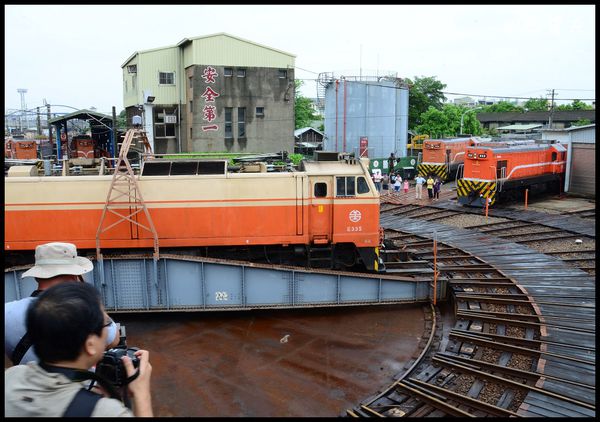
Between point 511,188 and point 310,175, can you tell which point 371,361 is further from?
point 511,188

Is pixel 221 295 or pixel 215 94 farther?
pixel 215 94

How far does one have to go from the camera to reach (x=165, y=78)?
3312cm

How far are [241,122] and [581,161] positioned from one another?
20866 millimetres

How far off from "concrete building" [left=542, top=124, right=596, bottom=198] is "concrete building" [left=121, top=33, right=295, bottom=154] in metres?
17.7

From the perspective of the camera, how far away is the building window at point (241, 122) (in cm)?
3334

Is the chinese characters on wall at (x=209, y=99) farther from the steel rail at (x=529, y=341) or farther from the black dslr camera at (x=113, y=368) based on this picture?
the black dslr camera at (x=113, y=368)

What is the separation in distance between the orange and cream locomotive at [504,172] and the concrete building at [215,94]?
14.3 m

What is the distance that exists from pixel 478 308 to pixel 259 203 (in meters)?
6.09

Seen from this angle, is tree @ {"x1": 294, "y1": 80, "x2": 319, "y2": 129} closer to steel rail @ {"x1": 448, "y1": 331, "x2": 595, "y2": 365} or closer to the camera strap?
steel rail @ {"x1": 448, "y1": 331, "x2": 595, "y2": 365}

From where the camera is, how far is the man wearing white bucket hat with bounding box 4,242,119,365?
3.23 meters

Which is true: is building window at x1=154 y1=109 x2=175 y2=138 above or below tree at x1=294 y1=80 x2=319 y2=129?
below

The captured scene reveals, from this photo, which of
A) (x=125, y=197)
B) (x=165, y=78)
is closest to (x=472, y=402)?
(x=125, y=197)

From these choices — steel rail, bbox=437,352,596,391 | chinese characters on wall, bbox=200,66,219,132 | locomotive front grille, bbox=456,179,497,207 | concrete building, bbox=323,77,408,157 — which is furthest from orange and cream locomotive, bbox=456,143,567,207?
chinese characters on wall, bbox=200,66,219,132

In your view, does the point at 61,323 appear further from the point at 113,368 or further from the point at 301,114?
the point at 301,114
